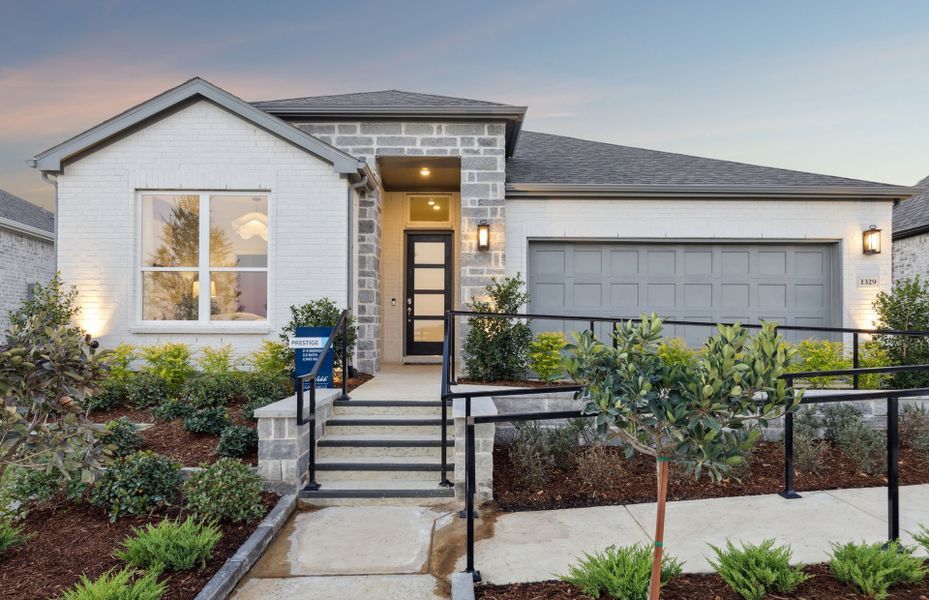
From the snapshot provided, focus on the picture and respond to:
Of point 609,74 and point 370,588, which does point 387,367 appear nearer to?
point 370,588

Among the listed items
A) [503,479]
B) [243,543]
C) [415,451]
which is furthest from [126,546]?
[503,479]

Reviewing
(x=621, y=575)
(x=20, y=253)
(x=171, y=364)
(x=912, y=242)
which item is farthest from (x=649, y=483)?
(x=20, y=253)

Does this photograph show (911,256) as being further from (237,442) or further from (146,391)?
(146,391)

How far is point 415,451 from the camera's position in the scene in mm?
5242

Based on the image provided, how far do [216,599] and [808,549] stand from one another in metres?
3.57

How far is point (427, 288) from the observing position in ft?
34.3

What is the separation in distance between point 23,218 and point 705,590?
18.1 metres

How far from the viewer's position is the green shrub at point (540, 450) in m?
4.88

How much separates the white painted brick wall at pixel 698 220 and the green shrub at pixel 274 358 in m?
3.92

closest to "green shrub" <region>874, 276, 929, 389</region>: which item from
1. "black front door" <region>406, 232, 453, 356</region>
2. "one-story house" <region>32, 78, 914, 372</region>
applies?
"one-story house" <region>32, 78, 914, 372</region>

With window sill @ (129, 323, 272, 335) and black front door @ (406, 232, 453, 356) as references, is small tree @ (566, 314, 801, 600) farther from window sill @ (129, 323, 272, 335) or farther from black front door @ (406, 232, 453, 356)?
black front door @ (406, 232, 453, 356)

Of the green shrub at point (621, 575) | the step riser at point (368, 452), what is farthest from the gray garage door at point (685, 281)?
the green shrub at point (621, 575)

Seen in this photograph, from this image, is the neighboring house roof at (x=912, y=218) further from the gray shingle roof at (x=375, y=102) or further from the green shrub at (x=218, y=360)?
the green shrub at (x=218, y=360)

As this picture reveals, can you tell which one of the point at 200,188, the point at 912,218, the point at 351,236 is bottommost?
the point at 351,236
